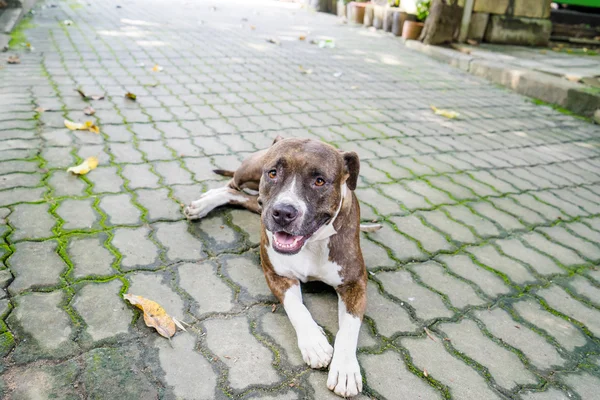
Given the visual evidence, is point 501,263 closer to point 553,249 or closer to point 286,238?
point 553,249

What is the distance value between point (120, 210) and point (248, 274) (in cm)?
125

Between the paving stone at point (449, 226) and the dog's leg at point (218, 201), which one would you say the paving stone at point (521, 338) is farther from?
the dog's leg at point (218, 201)

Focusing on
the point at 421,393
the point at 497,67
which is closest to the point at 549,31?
the point at 497,67

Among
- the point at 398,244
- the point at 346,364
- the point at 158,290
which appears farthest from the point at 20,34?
the point at 346,364

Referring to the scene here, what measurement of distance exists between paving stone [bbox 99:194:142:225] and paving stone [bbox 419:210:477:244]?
8.06 feet

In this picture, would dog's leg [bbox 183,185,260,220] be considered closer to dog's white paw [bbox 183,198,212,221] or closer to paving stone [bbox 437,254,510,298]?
dog's white paw [bbox 183,198,212,221]

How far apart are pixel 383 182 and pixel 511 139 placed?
2.81m

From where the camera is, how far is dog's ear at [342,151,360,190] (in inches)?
119

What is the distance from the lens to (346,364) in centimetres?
242

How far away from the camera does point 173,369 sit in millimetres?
2371

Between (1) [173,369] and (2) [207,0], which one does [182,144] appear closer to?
(1) [173,369]

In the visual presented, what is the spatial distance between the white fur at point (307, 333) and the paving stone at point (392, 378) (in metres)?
0.22

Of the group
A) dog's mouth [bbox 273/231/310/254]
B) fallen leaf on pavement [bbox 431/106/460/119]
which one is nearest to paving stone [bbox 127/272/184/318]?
dog's mouth [bbox 273/231/310/254]

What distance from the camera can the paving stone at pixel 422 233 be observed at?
12.5ft
